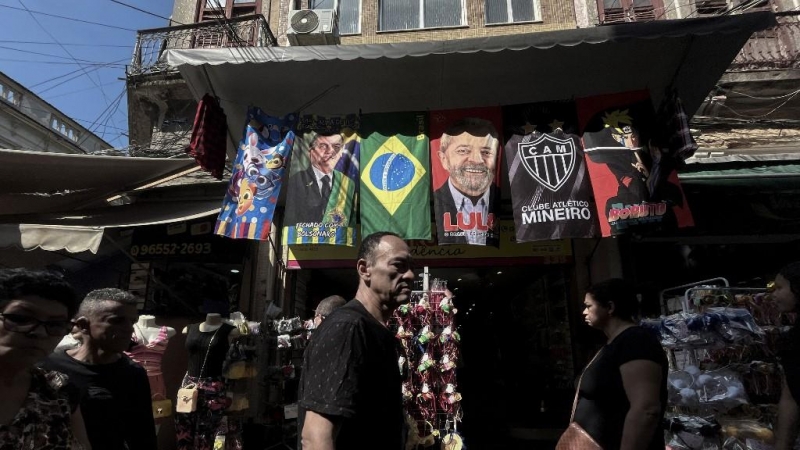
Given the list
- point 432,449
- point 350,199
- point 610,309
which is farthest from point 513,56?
point 432,449

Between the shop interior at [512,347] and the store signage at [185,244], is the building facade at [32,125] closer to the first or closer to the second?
the store signage at [185,244]

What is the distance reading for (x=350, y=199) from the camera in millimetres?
5641

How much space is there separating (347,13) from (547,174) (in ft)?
22.8

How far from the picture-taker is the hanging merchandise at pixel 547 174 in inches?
207

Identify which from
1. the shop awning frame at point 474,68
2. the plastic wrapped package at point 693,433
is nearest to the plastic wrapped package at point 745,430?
the plastic wrapped package at point 693,433

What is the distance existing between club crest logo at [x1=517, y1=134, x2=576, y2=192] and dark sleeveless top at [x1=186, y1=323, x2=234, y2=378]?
14.1 ft

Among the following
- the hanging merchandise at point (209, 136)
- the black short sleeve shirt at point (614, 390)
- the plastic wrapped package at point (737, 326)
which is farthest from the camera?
the hanging merchandise at point (209, 136)

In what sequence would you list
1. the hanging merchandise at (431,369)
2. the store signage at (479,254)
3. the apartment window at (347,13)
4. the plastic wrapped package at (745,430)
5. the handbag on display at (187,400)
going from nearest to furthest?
the plastic wrapped package at (745,430) < the handbag on display at (187,400) < the hanging merchandise at (431,369) < the store signage at (479,254) < the apartment window at (347,13)

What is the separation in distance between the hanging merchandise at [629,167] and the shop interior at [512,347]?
2.67 metres

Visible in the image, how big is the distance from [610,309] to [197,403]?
15.4ft

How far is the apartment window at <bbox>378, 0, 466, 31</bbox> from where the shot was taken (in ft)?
32.5

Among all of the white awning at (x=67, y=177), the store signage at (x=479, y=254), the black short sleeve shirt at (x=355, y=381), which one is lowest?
the black short sleeve shirt at (x=355, y=381)

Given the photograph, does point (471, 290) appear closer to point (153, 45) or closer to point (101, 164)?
point (101, 164)

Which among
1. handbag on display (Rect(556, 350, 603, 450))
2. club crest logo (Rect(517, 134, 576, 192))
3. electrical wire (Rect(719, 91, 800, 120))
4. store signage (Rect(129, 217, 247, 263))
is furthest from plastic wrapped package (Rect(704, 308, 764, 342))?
store signage (Rect(129, 217, 247, 263))
